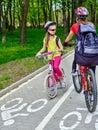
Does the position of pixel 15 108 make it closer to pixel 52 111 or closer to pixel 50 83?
pixel 52 111

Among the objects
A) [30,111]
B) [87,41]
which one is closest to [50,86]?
[30,111]

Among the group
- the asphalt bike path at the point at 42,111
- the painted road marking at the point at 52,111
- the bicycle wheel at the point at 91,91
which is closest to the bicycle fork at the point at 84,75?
the bicycle wheel at the point at 91,91

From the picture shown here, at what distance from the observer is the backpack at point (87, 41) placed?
25.3 feet

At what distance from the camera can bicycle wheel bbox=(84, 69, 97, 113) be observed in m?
7.65

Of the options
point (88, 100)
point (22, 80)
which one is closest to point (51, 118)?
point (88, 100)

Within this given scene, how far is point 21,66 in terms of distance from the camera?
51.1ft

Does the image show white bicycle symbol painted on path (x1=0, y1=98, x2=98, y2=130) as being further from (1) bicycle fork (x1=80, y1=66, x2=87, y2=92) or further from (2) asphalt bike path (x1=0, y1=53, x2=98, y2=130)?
(1) bicycle fork (x1=80, y1=66, x2=87, y2=92)

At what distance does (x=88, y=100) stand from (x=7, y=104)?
7.03 ft

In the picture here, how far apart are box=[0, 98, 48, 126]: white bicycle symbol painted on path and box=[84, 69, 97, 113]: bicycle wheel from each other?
1.18 m

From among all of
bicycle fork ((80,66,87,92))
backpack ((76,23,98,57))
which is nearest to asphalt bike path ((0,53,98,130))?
bicycle fork ((80,66,87,92))

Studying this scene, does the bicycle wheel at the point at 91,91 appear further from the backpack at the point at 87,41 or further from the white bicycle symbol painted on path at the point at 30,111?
the backpack at the point at 87,41

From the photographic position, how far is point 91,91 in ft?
25.7

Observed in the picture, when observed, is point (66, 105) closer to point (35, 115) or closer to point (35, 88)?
point (35, 115)

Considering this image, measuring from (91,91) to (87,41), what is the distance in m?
1.01
